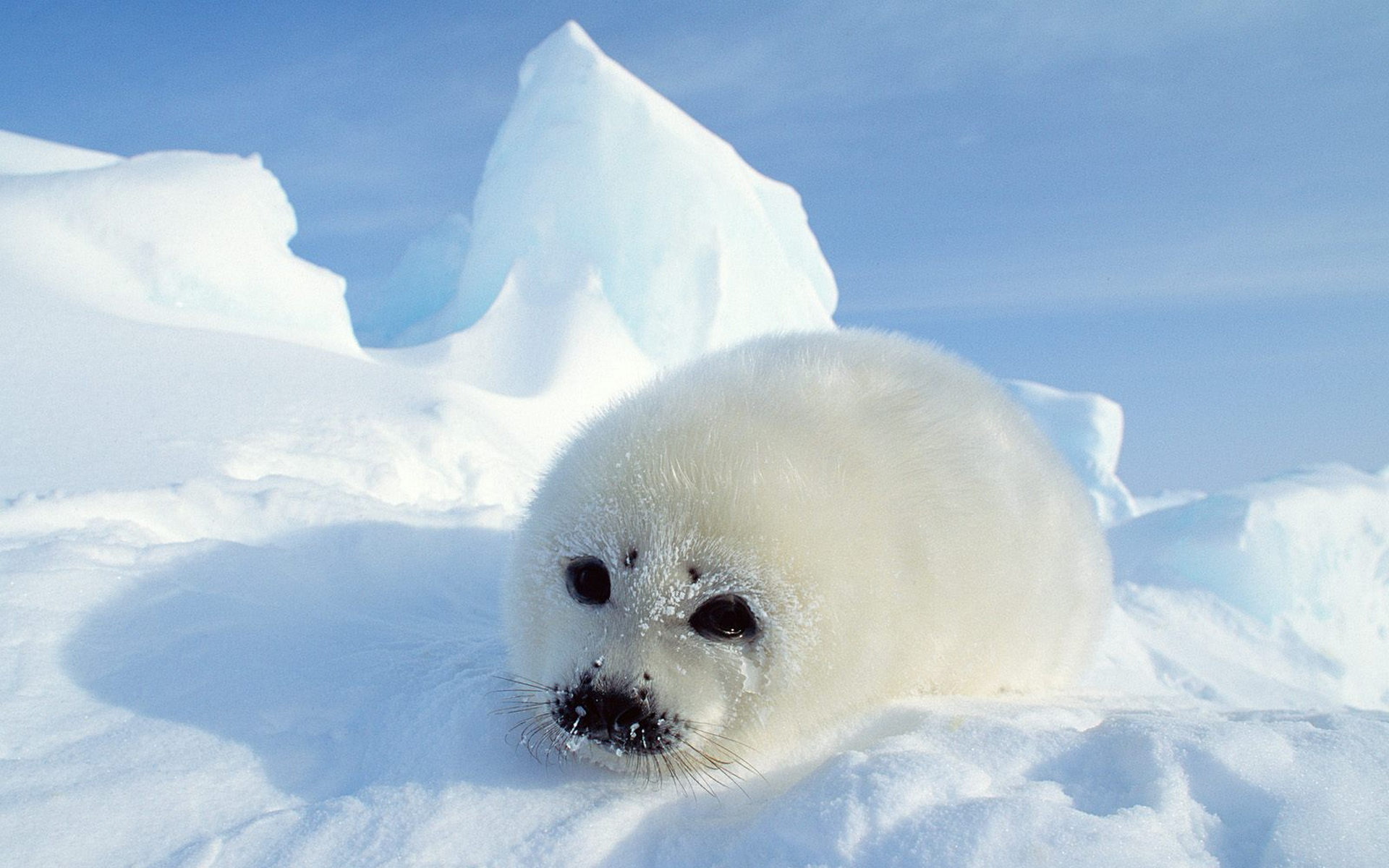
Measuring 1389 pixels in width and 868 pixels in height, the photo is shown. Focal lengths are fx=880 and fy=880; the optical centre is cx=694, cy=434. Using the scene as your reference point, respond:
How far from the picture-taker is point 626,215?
11094mm

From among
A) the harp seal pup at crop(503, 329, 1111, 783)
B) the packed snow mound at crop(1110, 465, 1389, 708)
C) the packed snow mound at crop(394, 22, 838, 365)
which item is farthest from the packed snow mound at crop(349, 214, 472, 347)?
the harp seal pup at crop(503, 329, 1111, 783)

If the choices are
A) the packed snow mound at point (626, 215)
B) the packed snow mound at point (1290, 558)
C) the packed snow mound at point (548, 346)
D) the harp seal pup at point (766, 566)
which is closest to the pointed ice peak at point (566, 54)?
the packed snow mound at point (626, 215)

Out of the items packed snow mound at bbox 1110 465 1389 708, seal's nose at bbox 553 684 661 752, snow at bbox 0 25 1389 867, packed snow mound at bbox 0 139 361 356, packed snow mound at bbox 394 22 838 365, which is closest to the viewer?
snow at bbox 0 25 1389 867

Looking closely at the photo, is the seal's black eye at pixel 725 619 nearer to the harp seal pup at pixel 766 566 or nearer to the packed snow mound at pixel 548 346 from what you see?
the harp seal pup at pixel 766 566

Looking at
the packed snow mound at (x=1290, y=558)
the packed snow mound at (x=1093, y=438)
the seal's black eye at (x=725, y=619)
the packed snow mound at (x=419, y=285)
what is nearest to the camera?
the seal's black eye at (x=725, y=619)

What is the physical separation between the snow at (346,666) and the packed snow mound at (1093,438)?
10.3m

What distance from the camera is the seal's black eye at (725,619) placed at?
176cm

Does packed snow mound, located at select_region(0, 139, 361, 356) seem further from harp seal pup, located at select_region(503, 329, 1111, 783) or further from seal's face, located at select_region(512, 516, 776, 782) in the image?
seal's face, located at select_region(512, 516, 776, 782)

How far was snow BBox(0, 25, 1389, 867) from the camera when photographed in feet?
4.41

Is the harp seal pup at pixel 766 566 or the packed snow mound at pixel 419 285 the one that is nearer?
the harp seal pup at pixel 766 566

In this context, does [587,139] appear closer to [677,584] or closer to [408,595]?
[408,595]

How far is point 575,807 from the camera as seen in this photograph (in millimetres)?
1512

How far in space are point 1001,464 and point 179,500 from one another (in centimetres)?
255

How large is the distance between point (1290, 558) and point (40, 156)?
12.4 m
